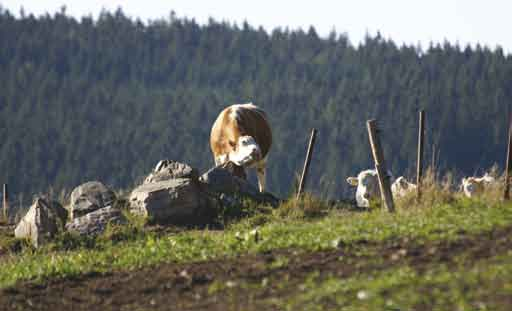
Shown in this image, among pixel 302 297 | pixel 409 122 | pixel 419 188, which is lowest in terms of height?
pixel 302 297

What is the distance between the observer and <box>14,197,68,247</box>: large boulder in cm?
1905

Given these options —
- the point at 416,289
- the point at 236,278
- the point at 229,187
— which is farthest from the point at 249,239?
the point at 229,187

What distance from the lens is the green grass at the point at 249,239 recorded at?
46.6 feet

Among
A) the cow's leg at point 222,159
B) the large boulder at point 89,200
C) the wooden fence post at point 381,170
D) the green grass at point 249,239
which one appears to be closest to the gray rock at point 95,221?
the green grass at point 249,239

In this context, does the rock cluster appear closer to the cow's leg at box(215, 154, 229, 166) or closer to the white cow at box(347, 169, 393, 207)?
the white cow at box(347, 169, 393, 207)

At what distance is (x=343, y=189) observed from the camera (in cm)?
16838

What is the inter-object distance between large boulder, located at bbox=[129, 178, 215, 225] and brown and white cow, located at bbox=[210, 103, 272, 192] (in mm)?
5232

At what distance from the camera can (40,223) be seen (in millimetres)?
19188

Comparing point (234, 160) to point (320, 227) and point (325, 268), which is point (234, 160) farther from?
point (325, 268)

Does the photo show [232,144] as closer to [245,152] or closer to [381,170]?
[245,152]

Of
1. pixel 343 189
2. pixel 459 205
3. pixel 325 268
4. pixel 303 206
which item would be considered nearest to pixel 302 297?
pixel 325 268

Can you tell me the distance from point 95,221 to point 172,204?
1.31 meters

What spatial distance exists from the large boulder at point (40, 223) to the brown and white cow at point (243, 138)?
20.6 feet

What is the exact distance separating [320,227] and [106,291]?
11.5ft
